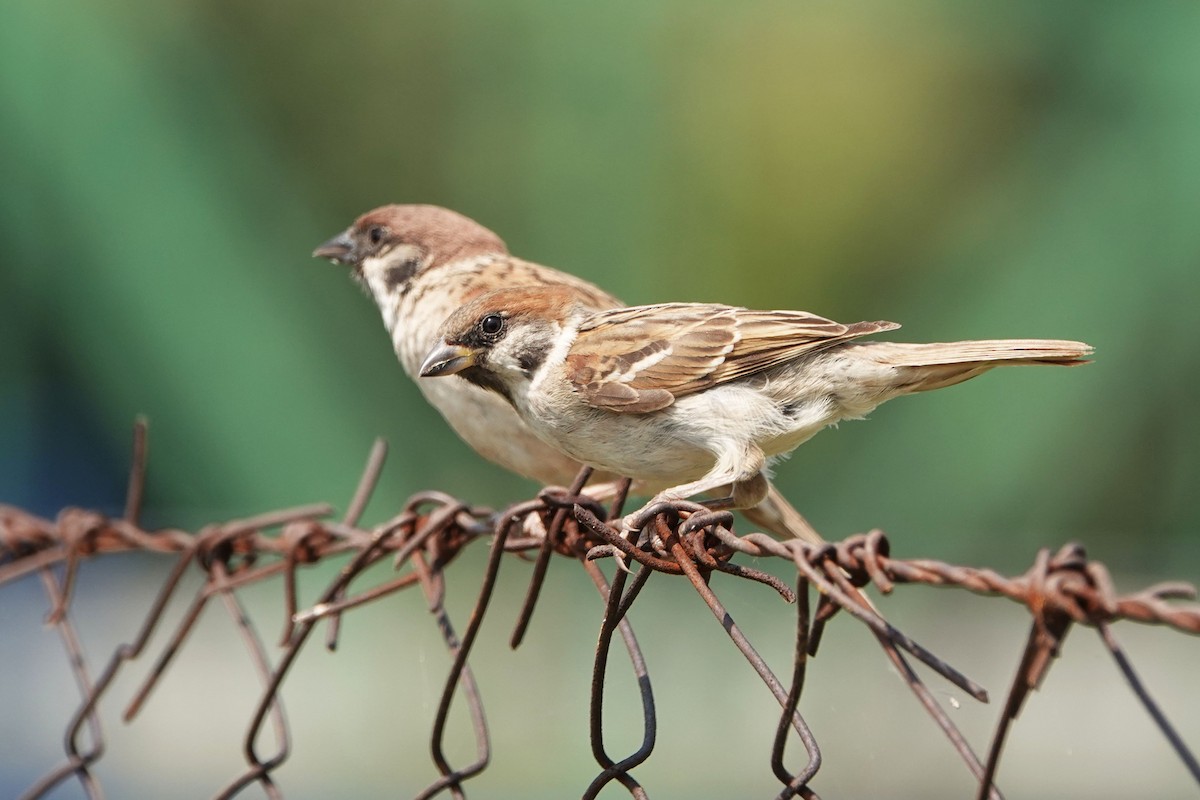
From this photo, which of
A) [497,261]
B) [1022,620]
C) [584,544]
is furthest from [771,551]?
[1022,620]

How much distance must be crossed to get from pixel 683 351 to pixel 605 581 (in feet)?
2.79

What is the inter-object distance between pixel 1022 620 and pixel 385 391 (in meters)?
3.98

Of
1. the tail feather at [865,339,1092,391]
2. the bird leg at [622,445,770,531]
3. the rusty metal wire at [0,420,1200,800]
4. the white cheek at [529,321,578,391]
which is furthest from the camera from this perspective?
the white cheek at [529,321,578,391]

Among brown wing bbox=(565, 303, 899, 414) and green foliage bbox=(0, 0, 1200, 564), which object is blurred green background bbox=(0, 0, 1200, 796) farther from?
brown wing bbox=(565, 303, 899, 414)

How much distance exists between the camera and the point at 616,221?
6695mm

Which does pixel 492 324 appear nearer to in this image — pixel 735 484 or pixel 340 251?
pixel 735 484

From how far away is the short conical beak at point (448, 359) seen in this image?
2.82m

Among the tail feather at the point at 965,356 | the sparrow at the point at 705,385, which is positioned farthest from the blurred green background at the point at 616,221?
the tail feather at the point at 965,356

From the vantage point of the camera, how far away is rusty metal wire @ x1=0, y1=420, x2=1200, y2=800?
4.30 feet

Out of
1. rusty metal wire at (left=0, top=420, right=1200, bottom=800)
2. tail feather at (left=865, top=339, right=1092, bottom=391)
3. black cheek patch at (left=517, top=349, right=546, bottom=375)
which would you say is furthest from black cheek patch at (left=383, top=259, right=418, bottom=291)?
tail feather at (left=865, top=339, right=1092, bottom=391)

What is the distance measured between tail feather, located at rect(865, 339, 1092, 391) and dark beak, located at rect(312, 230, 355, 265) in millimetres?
1942

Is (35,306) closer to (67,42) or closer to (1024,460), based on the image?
(67,42)

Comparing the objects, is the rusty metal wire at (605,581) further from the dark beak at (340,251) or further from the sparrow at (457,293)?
the dark beak at (340,251)

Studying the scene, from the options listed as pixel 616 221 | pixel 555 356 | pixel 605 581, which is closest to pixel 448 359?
pixel 555 356
